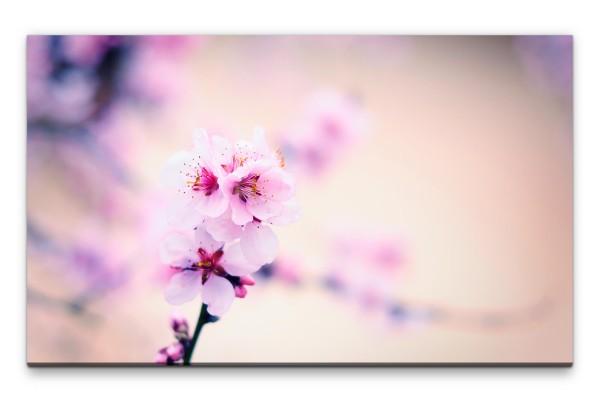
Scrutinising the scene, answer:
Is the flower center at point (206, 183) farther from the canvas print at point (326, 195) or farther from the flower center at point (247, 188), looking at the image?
the canvas print at point (326, 195)

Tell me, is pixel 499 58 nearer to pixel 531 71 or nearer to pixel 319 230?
pixel 531 71

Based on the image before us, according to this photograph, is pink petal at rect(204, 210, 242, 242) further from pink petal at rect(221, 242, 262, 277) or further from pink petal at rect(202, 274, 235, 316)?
pink petal at rect(202, 274, 235, 316)

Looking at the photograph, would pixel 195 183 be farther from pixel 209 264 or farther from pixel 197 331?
pixel 197 331

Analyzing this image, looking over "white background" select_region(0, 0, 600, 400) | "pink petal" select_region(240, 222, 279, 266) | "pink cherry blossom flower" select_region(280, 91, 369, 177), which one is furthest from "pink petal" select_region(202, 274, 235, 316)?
"pink cherry blossom flower" select_region(280, 91, 369, 177)

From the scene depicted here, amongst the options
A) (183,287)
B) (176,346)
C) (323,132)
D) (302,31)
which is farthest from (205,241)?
(302,31)

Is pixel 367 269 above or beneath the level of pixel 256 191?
beneath

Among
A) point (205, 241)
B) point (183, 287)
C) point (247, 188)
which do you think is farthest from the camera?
point (183, 287)

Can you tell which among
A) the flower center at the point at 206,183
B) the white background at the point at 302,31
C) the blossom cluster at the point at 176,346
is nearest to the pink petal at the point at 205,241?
the flower center at the point at 206,183
